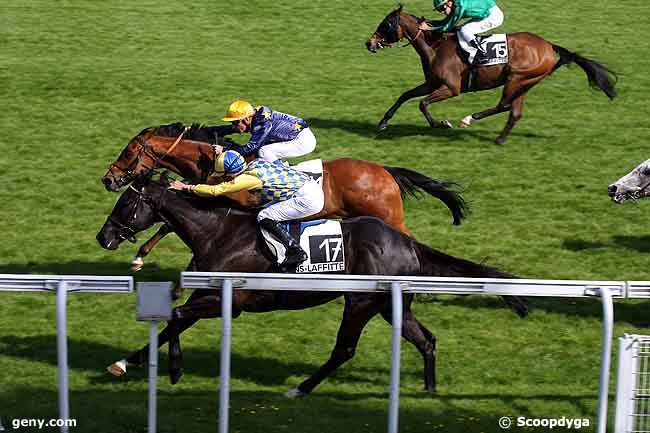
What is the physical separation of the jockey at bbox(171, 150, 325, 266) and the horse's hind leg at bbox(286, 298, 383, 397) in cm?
84

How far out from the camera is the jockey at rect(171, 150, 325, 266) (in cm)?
801

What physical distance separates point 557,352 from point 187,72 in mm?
10449

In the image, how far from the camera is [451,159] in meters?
14.1

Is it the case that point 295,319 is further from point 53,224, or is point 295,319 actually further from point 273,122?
point 53,224

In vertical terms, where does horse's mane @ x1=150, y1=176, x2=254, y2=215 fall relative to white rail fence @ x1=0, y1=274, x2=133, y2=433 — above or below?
above

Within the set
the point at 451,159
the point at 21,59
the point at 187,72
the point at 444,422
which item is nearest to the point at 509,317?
the point at 444,422

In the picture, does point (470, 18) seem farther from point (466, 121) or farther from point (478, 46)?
point (466, 121)

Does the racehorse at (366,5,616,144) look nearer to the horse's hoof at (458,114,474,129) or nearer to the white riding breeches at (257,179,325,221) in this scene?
the horse's hoof at (458,114,474,129)

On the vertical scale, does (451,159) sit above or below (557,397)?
above

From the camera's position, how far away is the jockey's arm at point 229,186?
26.2 feet

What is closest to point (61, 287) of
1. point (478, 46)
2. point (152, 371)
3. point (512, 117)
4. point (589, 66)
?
point (152, 371)

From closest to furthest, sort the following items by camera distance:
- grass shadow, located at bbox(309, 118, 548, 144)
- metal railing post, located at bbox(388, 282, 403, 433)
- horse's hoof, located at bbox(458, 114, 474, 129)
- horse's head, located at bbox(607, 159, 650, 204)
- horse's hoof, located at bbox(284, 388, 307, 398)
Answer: metal railing post, located at bbox(388, 282, 403, 433) < horse's hoof, located at bbox(284, 388, 307, 398) < horse's head, located at bbox(607, 159, 650, 204) < horse's hoof, located at bbox(458, 114, 474, 129) < grass shadow, located at bbox(309, 118, 548, 144)

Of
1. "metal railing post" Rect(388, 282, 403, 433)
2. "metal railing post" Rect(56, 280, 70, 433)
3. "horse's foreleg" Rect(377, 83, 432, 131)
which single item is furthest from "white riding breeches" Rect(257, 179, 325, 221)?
"horse's foreleg" Rect(377, 83, 432, 131)

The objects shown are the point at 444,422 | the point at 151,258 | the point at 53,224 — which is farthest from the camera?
the point at 53,224
